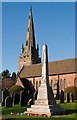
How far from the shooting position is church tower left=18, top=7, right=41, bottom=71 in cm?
7578

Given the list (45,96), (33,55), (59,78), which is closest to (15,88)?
(59,78)

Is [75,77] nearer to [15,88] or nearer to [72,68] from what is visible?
[72,68]

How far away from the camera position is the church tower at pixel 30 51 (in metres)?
75.8

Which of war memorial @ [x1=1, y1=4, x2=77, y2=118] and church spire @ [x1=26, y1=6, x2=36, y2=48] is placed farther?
church spire @ [x1=26, y1=6, x2=36, y2=48]

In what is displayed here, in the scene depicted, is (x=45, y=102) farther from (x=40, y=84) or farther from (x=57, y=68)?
(x=57, y=68)

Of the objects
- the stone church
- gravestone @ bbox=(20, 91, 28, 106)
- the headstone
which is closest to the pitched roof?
the stone church

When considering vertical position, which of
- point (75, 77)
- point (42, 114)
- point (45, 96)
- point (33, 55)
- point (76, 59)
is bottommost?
point (42, 114)

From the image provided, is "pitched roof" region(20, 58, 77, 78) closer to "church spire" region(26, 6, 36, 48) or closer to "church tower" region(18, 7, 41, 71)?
"church tower" region(18, 7, 41, 71)

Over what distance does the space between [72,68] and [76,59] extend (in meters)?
2.62

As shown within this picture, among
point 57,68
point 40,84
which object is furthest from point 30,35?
point 40,84

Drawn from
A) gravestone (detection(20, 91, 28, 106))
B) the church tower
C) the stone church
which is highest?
the church tower

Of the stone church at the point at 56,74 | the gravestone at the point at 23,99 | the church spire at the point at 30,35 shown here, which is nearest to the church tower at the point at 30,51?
the church spire at the point at 30,35

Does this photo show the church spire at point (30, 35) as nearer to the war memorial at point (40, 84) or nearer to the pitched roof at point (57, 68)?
the war memorial at point (40, 84)

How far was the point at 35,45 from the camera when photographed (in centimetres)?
8144
